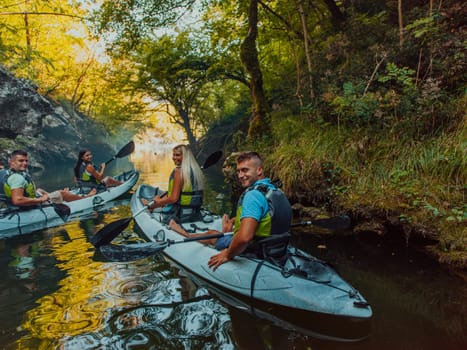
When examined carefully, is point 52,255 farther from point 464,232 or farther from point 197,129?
point 197,129

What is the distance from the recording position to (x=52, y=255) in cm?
559

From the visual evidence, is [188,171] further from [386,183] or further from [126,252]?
[386,183]

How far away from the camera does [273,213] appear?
11.2 feet

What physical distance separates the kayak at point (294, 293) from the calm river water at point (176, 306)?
0.48 feet

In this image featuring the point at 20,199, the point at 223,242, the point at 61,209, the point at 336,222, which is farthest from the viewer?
the point at 61,209

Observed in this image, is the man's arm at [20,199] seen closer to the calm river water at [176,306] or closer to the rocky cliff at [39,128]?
the calm river water at [176,306]

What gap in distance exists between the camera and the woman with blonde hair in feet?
17.5

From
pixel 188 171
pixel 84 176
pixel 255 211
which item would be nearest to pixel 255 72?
pixel 188 171

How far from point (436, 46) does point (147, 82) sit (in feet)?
50.9

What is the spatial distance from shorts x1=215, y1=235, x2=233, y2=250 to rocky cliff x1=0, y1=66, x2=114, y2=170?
12.0 meters

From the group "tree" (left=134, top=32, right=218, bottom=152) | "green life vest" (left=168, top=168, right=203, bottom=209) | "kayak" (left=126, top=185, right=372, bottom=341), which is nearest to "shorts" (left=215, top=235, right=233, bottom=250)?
"kayak" (left=126, top=185, right=372, bottom=341)

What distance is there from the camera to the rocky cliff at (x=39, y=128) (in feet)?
41.3

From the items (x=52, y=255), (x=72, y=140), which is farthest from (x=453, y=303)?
(x=72, y=140)

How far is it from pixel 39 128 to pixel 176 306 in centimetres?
1271
